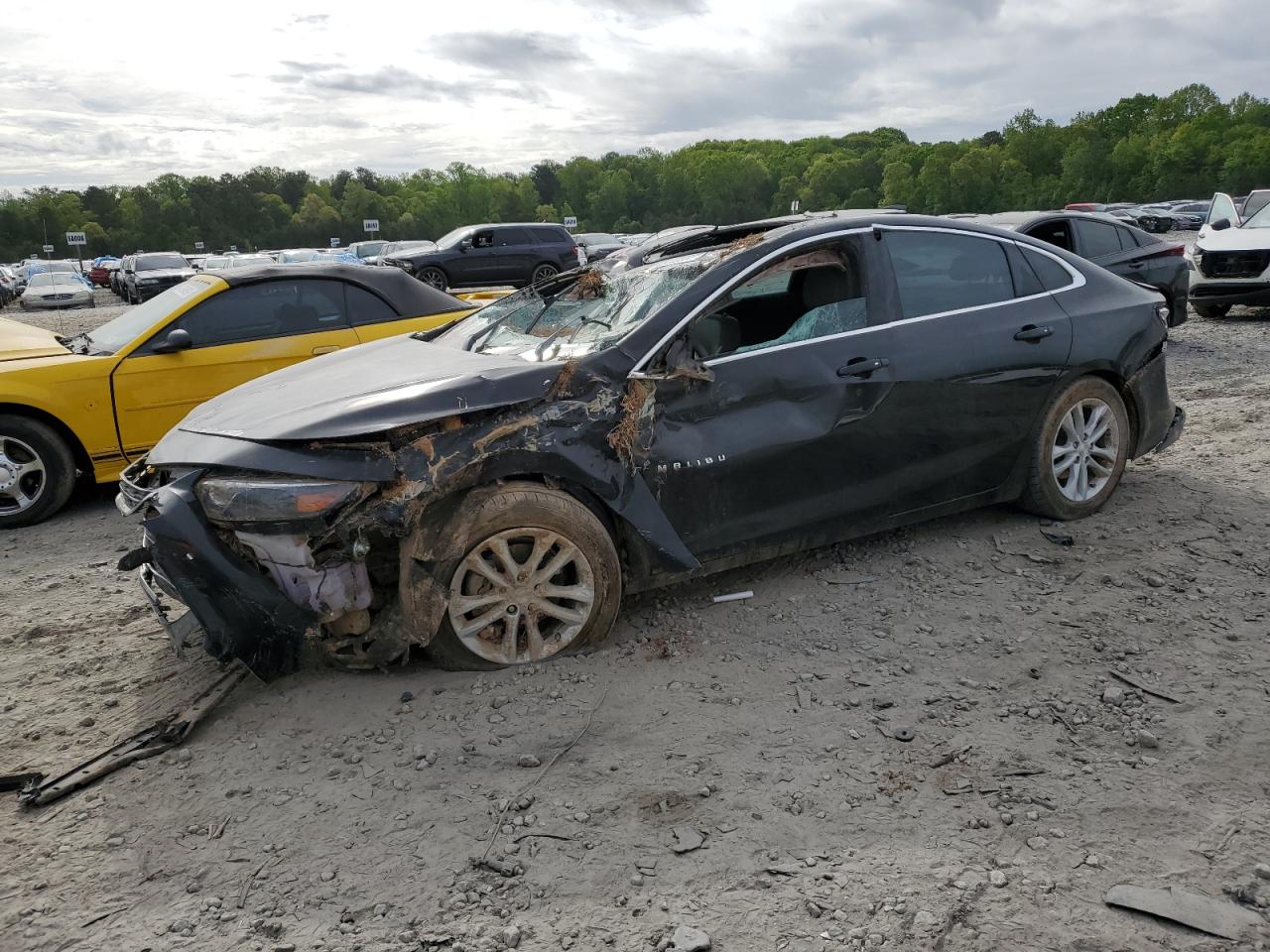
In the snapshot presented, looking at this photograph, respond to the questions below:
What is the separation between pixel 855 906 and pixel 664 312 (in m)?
2.34

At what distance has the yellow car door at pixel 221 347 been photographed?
648cm

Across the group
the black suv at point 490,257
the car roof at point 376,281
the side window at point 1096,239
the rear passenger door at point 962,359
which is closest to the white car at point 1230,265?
the side window at point 1096,239

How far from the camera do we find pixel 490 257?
23.0m

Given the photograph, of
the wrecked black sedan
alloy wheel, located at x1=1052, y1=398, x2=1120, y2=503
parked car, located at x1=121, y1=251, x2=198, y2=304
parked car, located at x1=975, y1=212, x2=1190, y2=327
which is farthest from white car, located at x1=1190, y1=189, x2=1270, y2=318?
parked car, located at x1=121, y1=251, x2=198, y2=304

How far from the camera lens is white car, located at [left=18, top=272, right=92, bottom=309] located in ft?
95.2

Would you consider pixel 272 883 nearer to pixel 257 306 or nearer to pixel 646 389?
pixel 646 389

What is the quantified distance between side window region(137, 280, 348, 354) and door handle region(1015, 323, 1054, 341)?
4.60m

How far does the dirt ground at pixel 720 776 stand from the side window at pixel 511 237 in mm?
19469

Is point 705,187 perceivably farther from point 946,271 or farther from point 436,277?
point 946,271

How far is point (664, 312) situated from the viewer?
3979 millimetres

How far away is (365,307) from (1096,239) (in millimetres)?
7075

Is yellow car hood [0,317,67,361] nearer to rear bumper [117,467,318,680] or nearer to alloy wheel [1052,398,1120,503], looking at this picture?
rear bumper [117,467,318,680]

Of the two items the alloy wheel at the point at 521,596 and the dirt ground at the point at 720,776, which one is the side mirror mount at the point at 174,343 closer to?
the dirt ground at the point at 720,776

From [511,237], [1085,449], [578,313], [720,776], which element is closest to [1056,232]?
[1085,449]
